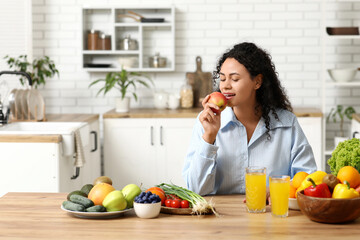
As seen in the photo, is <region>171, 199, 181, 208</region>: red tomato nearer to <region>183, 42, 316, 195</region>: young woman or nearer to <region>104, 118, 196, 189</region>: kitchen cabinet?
<region>183, 42, 316, 195</region>: young woman

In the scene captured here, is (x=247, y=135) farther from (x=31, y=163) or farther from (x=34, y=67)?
(x=34, y=67)

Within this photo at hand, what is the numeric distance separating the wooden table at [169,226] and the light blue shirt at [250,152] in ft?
1.38

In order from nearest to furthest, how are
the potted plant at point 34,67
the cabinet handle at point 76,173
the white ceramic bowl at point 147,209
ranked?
the white ceramic bowl at point 147,209 → the cabinet handle at point 76,173 → the potted plant at point 34,67

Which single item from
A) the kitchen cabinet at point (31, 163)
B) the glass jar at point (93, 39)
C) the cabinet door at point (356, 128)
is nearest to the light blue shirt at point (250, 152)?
the kitchen cabinet at point (31, 163)

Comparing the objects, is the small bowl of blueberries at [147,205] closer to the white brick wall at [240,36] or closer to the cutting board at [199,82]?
the cutting board at [199,82]

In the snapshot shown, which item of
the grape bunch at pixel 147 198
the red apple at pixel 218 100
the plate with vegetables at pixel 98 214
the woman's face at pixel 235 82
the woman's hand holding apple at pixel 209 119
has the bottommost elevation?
the plate with vegetables at pixel 98 214

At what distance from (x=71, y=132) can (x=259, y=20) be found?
2.43 metres

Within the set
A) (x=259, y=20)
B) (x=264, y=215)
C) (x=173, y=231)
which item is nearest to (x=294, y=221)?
(x=264, y=215)

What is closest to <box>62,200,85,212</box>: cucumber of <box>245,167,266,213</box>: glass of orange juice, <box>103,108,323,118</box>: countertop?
<box>245,167,266,213</box>: glass of orange juice

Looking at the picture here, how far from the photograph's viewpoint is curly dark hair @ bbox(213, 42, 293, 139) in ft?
8.68

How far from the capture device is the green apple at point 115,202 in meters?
2.01

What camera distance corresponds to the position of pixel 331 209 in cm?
189

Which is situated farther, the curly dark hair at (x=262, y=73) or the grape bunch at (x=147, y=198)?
the curly dark hair at (x=262, y=73)

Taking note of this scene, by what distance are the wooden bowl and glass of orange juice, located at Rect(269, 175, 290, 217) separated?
89 mm
